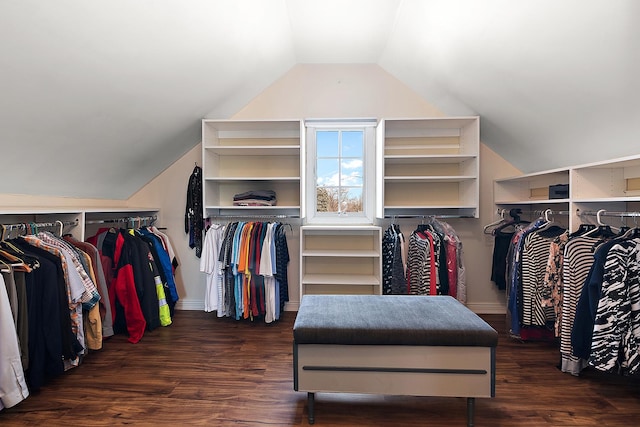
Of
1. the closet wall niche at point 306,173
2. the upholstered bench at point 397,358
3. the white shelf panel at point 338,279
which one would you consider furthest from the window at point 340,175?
the upholstered bench at point 397,358

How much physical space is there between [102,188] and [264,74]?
6.08 ft

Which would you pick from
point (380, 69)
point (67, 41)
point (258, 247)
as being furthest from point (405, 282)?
point (67, 41)

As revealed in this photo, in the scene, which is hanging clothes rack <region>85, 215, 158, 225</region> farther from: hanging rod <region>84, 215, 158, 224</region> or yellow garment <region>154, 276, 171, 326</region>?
yellow garment <region>154, 276, 171, 326</region>

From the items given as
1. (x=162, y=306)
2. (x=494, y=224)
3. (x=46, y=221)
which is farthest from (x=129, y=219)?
(x=494, y=224)

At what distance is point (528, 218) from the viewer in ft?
11.6

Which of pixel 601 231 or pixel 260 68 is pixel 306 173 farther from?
pixel 601 231

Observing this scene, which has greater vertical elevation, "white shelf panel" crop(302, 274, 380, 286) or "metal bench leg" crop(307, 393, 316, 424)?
"white shelf panel" crop(302, 274, 380, 286)

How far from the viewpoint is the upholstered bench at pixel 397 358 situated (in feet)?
5.81

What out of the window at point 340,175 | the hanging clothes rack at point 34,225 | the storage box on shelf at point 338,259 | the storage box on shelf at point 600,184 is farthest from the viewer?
the window at point 340,175

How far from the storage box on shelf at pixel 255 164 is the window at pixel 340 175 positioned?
0.19m

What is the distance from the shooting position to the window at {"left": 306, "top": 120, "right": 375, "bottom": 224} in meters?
3.79

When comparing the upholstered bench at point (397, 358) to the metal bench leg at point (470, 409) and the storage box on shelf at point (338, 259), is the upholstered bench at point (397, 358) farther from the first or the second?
the storage box on shelf at point (338, 259)

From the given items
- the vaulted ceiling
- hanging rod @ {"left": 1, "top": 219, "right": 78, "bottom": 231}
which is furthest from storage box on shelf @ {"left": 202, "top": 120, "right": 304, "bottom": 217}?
hanging rod @ {"left": 1, "top": 219, "right": 78, "bottom": 231}

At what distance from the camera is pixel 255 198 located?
11.5ft
